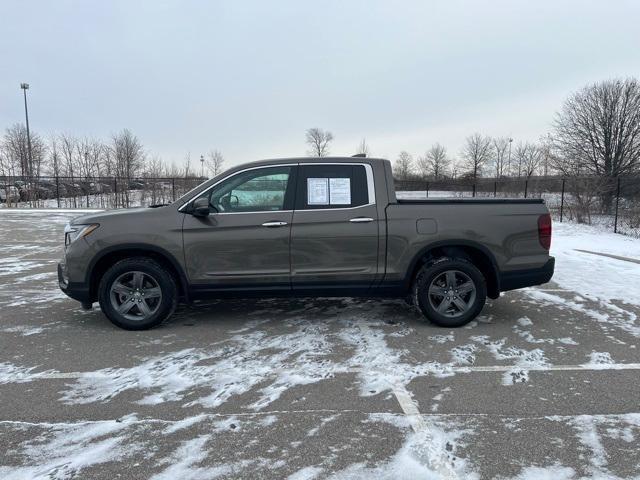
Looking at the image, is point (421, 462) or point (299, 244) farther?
point (299, 244)

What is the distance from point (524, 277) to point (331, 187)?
247cm

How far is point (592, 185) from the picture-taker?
19.4m

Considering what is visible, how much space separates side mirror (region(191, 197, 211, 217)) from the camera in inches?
200

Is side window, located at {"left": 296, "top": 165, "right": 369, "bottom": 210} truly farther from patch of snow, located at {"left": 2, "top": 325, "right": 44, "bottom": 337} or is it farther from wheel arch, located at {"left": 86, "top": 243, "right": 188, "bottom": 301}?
patch of snow, located at {"left": 2, "top": 325, "right": 44, "bottom": 337}

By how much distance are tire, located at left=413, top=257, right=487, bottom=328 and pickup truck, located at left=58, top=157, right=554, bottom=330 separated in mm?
12

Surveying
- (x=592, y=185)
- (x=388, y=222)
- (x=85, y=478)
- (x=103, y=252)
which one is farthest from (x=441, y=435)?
(x=592, y=185)

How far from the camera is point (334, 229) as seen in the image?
5195 mm

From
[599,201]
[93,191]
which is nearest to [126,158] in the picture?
[93,191]

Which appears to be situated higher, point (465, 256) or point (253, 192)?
point (253, 192)

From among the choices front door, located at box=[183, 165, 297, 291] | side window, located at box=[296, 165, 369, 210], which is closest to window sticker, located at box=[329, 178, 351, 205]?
side window, located at box=[296, 165, 369, 210]

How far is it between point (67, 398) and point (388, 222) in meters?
3.46

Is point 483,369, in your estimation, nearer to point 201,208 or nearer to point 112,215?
point 201,208

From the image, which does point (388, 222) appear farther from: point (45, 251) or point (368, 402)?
point (45, 251)

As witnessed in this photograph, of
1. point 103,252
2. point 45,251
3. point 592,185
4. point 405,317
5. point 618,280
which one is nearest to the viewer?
point 103,252
